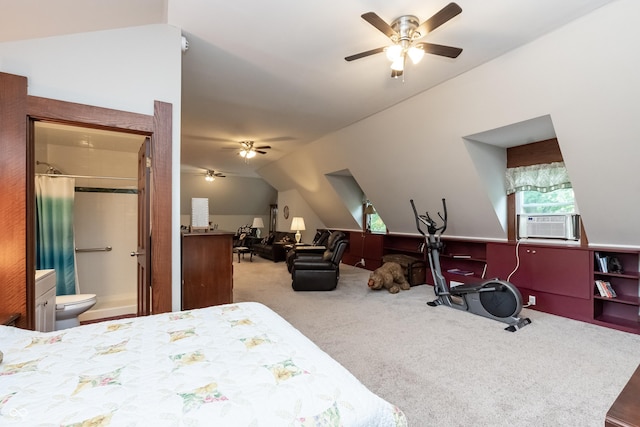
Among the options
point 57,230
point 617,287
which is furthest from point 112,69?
point 617,287

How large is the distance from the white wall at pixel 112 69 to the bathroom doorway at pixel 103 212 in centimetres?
159

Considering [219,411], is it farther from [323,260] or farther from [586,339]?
[323,260]

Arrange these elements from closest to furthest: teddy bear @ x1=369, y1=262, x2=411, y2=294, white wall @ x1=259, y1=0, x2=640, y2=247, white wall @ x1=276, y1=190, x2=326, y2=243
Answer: white wall @ x1=259, y1=0, x2=640, y2=247, teddy bear @ x1=369, y1=262, x2=411, y2=294, white wall @ x1=276, y1=190, x2=326, y2=243

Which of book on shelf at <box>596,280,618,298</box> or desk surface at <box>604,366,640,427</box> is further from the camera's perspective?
book on shelf at <box>596,280,618,298</box>

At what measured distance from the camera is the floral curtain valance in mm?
3834

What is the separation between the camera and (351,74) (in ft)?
10.4

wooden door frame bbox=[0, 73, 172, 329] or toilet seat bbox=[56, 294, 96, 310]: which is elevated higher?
wooden door frame bbox=[0, 73, 172, 329]

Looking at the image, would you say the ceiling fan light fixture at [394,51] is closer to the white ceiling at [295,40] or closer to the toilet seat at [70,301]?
the white ceiling at [295,40]

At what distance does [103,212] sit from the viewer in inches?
158

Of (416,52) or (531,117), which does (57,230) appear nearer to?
(416,52)

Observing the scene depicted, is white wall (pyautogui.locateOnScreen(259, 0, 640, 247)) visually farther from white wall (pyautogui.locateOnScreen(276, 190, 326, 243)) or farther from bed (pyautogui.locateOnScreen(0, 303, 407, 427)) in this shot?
white wall (pyautogui.locateOnScreen(276, 190, 326, 243))

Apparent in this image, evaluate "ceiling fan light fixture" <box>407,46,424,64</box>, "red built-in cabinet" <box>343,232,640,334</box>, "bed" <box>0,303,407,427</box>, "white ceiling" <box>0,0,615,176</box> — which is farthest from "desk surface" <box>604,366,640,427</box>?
"red built-in cabinet" <box>343,232,640,334</box>

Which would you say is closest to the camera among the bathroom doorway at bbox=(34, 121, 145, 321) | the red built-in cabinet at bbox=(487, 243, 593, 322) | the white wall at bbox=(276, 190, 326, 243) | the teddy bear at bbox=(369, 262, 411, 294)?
the red built-in cabinet at bbox=(487, 243, 593, 322)

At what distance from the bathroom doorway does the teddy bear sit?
11.4 ft
